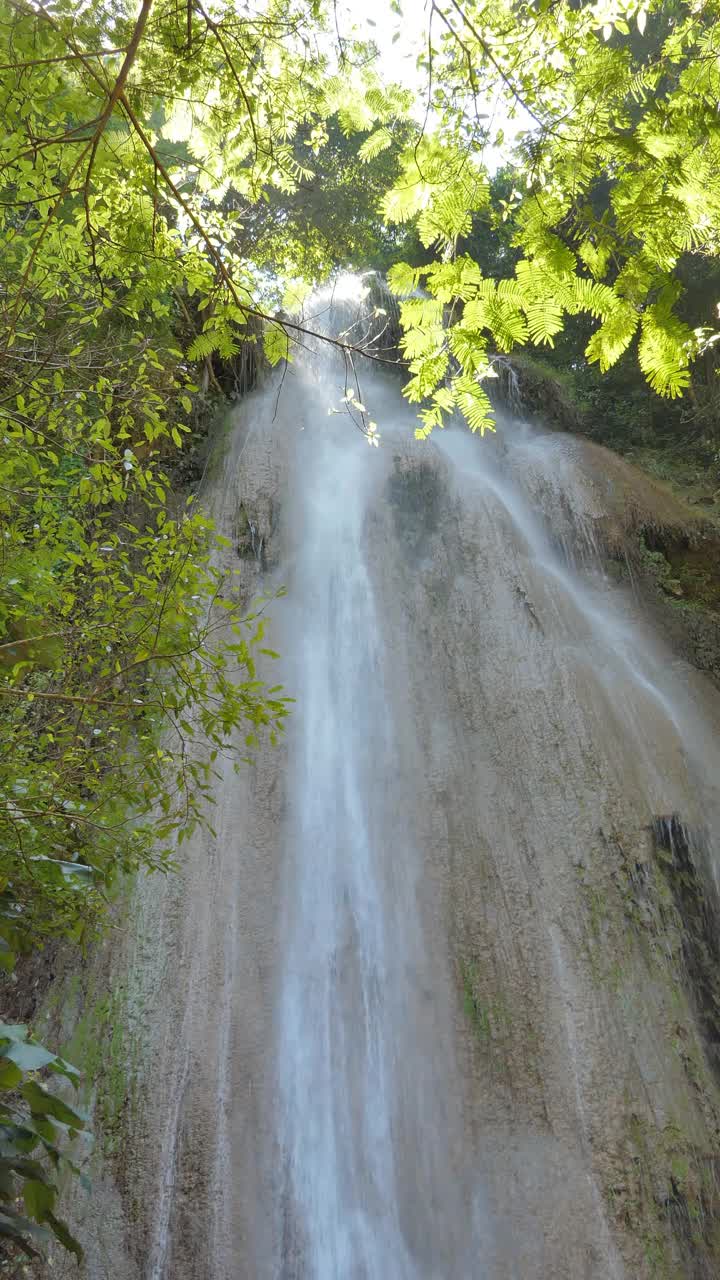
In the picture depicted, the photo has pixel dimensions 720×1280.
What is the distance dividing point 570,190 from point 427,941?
222 inches

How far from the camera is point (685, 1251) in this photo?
5.29 metres

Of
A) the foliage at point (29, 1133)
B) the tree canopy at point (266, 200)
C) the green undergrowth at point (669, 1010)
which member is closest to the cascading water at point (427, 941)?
the green undergrowth at point (669, 1010)

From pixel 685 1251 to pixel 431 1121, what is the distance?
182 cm

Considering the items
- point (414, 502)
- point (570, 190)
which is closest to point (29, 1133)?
point (570, 190)

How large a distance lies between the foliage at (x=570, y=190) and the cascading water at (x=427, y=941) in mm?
4952

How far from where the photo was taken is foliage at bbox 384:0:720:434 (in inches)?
108

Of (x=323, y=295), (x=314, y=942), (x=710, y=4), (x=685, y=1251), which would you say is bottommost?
(x=685, y=1251)

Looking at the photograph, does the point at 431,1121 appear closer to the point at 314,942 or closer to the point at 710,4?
the point at 314,942

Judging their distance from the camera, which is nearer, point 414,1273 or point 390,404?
point 414,1273

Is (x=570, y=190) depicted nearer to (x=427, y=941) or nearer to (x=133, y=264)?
(x=133, y=264)

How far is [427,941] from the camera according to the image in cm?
667

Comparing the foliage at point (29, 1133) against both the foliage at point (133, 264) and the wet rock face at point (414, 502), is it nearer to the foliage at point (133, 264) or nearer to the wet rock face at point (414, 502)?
the foliage at point (133, 264)

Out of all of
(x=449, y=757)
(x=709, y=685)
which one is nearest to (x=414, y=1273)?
(x=449, y=757)

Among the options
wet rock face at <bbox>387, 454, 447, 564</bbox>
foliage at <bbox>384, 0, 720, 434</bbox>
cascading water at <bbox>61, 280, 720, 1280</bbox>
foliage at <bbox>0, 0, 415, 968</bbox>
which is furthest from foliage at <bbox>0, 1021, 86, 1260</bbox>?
wet rock face at <bbox>387, 454, 447, 564</bbox>
